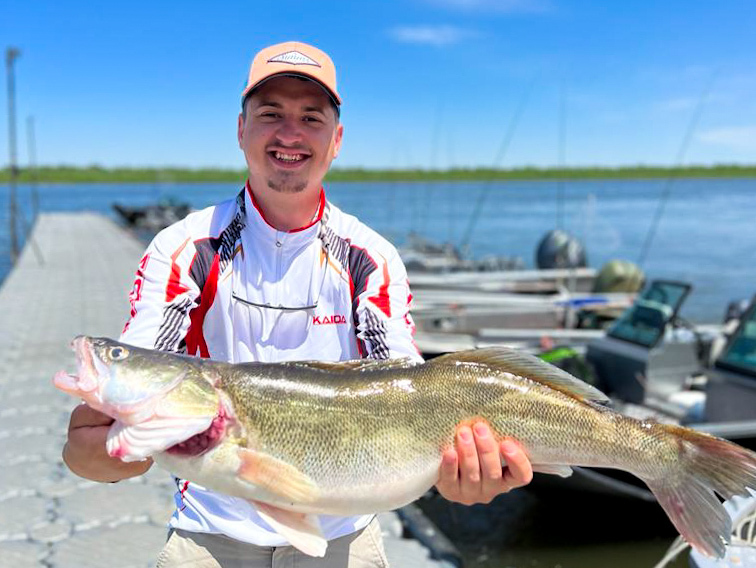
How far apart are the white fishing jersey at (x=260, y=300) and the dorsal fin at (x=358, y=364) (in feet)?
0.18

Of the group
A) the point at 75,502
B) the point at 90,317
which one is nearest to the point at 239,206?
the point at 75,502

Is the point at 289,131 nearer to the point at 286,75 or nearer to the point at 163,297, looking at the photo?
the point at 286,75

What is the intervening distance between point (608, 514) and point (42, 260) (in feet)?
57.6

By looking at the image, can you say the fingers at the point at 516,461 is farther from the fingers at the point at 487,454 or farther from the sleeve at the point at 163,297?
the sleeve at the point at 163,297

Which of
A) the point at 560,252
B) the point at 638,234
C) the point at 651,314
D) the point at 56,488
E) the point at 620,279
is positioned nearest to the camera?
the point at 56,488

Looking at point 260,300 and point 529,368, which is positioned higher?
point 260,300

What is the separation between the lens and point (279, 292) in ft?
7.29

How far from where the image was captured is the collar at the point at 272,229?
7.41 feet

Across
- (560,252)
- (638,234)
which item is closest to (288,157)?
(560,252)

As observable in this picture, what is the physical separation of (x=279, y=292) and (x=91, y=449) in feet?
2.39

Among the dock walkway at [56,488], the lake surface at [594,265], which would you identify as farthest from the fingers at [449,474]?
the lake surface at [594,265]

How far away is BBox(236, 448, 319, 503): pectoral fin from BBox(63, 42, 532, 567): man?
0.25 metres

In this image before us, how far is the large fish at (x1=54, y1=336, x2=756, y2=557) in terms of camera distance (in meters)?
1.96

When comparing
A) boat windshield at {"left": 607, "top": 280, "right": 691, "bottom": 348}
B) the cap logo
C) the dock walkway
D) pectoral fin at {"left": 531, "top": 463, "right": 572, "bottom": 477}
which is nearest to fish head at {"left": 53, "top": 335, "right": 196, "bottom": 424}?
the cap logo
